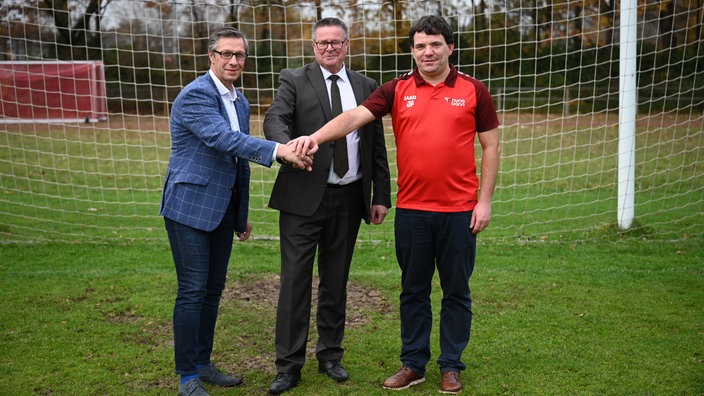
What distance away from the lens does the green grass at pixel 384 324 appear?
3857 mm

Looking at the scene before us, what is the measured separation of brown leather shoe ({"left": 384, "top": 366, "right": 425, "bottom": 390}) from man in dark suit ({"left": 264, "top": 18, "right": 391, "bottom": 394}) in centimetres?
28

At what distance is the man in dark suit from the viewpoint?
3729mm

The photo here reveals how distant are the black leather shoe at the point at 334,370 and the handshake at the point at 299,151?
117cm

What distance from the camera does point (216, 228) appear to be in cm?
362

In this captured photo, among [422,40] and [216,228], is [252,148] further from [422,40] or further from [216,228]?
[422,40]

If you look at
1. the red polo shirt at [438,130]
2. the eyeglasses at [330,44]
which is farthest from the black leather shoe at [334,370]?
the eyeglasses at [330,44]

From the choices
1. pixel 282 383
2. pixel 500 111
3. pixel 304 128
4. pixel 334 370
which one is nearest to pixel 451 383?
pixel 334 370

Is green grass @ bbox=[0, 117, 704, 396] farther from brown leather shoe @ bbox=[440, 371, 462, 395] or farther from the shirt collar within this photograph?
the shirt collar

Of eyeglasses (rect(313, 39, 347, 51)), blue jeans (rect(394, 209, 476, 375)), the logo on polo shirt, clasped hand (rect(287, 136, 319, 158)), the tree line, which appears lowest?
blue jeans (rect(394, 209, 476, 375))

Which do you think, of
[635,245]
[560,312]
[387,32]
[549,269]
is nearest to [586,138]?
[387,32]

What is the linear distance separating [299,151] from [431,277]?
964mm

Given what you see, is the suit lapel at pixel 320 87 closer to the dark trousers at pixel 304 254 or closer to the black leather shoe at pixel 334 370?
the dark trousers at pixel 304 254

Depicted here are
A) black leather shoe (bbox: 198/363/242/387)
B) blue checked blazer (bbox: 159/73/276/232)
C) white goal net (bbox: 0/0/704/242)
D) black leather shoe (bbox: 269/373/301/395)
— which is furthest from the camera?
white goal net (bbox: 0/0/704/242)

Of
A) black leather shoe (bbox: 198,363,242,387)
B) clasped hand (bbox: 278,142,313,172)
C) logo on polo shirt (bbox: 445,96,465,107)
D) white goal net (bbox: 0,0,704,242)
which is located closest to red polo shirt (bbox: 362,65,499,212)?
logo on polo shirt (bbox: 445,96,465,107)
